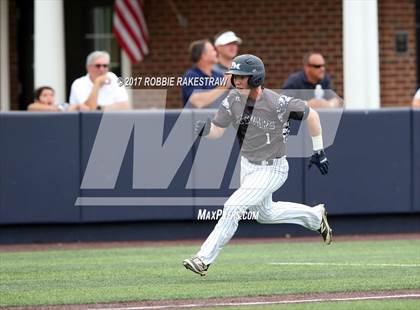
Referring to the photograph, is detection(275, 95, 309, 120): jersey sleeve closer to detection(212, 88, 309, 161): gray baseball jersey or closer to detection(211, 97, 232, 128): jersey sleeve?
detection(212, 88, 309, 161): gray baseball jersey

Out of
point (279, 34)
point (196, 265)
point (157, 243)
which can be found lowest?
point (157, 243)

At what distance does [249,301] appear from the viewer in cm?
815

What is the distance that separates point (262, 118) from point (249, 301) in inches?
77.3

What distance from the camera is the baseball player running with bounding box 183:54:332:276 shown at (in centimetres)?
938

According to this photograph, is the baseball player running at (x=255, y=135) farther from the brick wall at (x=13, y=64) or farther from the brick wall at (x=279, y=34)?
the brick wall at (x=13, y=64)

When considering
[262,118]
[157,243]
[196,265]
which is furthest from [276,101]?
[157,243]

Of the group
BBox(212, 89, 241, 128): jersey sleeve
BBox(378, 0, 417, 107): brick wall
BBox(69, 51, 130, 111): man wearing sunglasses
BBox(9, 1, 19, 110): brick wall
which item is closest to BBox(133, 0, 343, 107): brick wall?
BBox(378, 0, 417, 107): brick wall

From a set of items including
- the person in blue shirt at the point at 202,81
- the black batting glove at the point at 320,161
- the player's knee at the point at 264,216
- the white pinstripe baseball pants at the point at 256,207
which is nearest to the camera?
the white pinstripe baseball pants at the point at 256,207

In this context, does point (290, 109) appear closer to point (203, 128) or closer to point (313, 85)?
point (203, 128)

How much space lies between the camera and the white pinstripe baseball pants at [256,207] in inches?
368

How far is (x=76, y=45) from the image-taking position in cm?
1859

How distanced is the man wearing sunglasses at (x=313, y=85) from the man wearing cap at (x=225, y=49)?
80 cm

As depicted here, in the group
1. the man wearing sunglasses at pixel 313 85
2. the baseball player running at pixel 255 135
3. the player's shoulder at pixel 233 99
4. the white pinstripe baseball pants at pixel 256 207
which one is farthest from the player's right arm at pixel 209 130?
the man wearing sunglasses at pixel 313 85

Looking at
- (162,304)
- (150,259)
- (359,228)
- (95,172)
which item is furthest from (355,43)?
(162,304)
